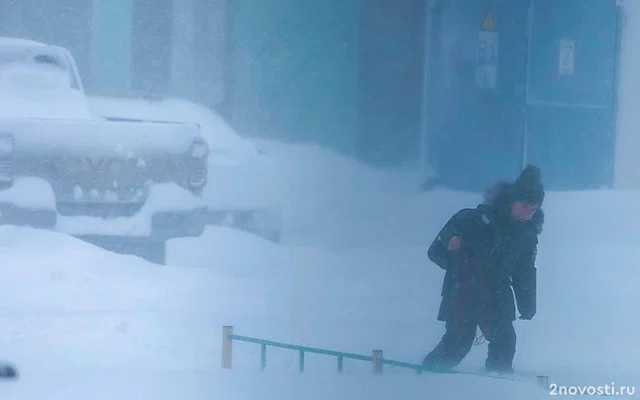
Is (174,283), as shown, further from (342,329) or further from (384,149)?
(384,149)

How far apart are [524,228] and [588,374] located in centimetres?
76

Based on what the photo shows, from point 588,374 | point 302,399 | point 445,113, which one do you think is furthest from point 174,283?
point 588,374

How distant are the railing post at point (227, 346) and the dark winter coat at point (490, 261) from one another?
876 millimetres

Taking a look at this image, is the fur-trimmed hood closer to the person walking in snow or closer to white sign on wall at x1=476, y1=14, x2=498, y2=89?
the person walking in snow

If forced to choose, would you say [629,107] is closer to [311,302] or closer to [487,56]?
[487,56]

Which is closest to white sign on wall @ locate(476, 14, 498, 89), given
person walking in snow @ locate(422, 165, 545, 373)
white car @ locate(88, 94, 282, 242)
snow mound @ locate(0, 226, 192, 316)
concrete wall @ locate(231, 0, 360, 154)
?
person walking in snow @ locate(422, 165, 545, 373)

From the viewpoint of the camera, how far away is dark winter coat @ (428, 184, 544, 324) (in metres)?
3.11

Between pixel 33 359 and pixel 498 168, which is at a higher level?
pixel 498 168

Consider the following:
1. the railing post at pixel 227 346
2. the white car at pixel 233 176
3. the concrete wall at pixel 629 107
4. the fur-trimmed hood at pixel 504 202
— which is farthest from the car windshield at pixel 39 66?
the concrete wall at pixel 629 107

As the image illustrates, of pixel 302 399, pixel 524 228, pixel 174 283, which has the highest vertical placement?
pixel 524 228

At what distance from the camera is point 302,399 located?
317cm

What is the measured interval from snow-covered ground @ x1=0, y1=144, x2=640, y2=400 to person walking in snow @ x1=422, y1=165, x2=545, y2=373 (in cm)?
11

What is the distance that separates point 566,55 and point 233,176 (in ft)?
5.11

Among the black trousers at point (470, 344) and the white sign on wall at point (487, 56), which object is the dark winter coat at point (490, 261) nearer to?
the black trousers at point (470, 344)
